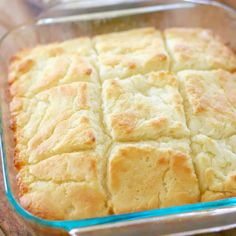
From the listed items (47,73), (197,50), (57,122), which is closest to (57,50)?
(47,73)

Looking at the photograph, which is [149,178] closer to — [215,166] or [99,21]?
[215,166]

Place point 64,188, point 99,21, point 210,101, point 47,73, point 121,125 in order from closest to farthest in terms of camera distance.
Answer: point 64,188, point 121,125, point 210,101, point 47,73, point 99,21

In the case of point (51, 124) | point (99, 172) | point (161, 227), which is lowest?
point (161, 227)

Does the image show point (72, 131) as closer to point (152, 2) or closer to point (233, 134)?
point (233, 134)

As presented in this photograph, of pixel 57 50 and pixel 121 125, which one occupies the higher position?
pixel 57 50

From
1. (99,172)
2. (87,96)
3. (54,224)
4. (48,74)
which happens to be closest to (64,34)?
(48,74)

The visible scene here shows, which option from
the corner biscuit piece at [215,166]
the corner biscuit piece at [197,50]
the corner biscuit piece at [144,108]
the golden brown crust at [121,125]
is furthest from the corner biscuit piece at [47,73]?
the corner biscuit piece at [215,166]

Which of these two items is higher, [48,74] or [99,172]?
[48,74]

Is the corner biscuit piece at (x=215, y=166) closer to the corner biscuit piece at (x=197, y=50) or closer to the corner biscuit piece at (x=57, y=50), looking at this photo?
the corner biscuit piece at (x=197, y=50)
